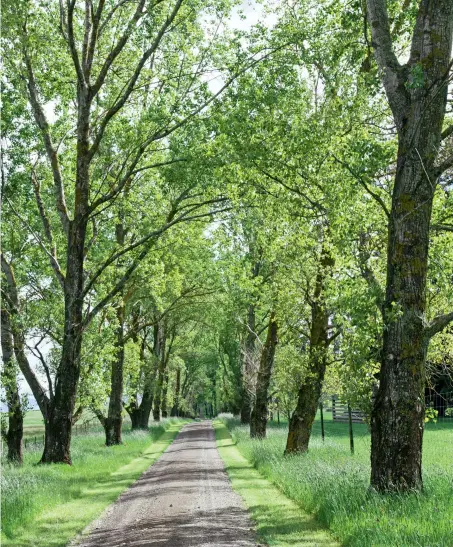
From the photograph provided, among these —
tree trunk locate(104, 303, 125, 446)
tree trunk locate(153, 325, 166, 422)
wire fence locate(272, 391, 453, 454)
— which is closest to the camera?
wire fence locate(272, 391, 453, 454)

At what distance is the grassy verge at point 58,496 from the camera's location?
34.8 ft

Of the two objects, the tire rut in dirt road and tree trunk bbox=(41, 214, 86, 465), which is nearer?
the tire rut in dirt road

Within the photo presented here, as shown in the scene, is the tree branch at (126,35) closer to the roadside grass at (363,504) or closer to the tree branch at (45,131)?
the tree branch at (45,131)

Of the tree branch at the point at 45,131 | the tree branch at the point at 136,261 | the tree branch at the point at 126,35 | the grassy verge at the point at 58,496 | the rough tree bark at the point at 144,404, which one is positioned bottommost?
the grassy verge at the point at 58,496

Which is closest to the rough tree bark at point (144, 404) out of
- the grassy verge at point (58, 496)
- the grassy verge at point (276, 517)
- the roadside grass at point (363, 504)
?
the grassy verge at point (58, 496)

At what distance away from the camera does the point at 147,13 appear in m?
17.2

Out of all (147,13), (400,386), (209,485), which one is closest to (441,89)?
(400,386)

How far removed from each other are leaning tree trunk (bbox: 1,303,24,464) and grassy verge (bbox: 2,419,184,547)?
615mm

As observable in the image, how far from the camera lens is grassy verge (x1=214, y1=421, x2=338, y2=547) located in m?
9.76

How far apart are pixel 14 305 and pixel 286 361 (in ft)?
29.6

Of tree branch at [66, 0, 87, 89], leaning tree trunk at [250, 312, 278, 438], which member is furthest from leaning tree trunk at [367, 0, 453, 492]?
leaning tree trunk at [250, 312, 278, 438]

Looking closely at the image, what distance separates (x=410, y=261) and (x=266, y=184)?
20.1 feet

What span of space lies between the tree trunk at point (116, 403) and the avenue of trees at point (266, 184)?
2167mm

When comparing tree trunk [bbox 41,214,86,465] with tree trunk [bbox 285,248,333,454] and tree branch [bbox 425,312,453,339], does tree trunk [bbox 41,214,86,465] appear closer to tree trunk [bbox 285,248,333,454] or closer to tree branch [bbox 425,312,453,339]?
tree trunk [bbox 285,248,333,454]
